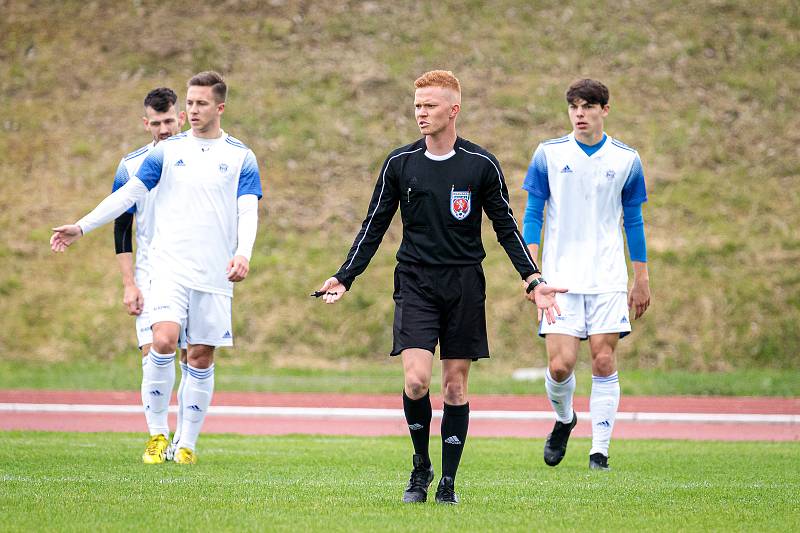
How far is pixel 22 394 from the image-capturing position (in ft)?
58.5

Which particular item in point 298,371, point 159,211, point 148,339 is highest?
point 159,211

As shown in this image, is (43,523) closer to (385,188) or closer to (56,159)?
(385,188)

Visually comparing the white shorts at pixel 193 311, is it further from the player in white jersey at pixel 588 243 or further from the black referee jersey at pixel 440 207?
the player in white jersey at pixel 588 243

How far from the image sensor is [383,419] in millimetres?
15414

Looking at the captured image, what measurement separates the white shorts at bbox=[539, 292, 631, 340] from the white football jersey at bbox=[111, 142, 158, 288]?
129 inches

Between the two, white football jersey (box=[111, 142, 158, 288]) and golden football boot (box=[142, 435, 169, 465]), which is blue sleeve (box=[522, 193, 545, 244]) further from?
golden football boot (box=[142, 435, 169, 465])

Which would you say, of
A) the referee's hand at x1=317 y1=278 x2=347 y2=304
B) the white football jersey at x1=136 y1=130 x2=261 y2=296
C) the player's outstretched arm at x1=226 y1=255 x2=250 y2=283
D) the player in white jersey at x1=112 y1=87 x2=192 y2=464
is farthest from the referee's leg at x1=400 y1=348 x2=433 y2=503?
the player in white jersey at x1=112 y1=87 x2=192 y2=464

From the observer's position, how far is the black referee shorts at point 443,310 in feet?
22.4

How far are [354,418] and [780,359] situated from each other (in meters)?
11.0

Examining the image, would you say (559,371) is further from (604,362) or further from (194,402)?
(194,402)

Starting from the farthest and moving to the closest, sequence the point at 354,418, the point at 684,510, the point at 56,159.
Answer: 1. the point at 56,159
2. the point at 354,418
3. the point at 684,510

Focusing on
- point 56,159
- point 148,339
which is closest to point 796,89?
point 56,159

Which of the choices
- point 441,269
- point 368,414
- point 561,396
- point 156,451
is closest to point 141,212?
point 156,451

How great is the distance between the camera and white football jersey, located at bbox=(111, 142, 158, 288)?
31.8ft
